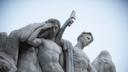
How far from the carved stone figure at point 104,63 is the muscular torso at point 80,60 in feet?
3.88

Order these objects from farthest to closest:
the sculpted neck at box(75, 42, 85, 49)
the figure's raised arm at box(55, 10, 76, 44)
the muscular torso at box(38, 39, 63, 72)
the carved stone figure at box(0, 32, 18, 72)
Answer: the sculpted neck at box(75, 42, 85, 49) < the figure's raised arm at box(55, 10, 76, 44) < the muscular torso at box(38, 39, 63, 72) < the carved stone figure at box(0, 32, 18, 72)

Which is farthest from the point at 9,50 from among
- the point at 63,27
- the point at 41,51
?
the point at 63,27

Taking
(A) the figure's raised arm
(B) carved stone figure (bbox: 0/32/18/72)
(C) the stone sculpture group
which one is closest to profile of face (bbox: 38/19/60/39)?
(C) the stone sculpture group

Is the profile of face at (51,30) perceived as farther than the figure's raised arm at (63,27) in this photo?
No

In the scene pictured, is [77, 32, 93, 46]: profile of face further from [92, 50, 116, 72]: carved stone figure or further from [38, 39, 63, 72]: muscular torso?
[38, 39, 63, 72]: muscular torso

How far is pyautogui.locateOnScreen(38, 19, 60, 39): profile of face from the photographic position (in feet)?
35.0

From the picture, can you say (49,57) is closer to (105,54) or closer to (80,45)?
(80,45)

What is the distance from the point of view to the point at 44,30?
34.9ft

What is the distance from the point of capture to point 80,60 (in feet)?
36.3

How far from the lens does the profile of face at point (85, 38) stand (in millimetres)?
11969

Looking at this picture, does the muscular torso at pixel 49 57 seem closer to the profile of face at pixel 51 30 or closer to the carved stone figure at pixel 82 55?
the profile of face at pixel 51 30

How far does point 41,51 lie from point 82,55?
1536 millimetres

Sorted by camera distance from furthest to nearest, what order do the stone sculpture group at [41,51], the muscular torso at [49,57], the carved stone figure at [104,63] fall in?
the carved stone figure at [104,63] → the muscular torso at [49,57] → the stone sculpture group at [41,51]

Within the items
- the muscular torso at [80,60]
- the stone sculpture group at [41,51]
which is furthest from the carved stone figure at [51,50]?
the muscular torso at [80,60]
